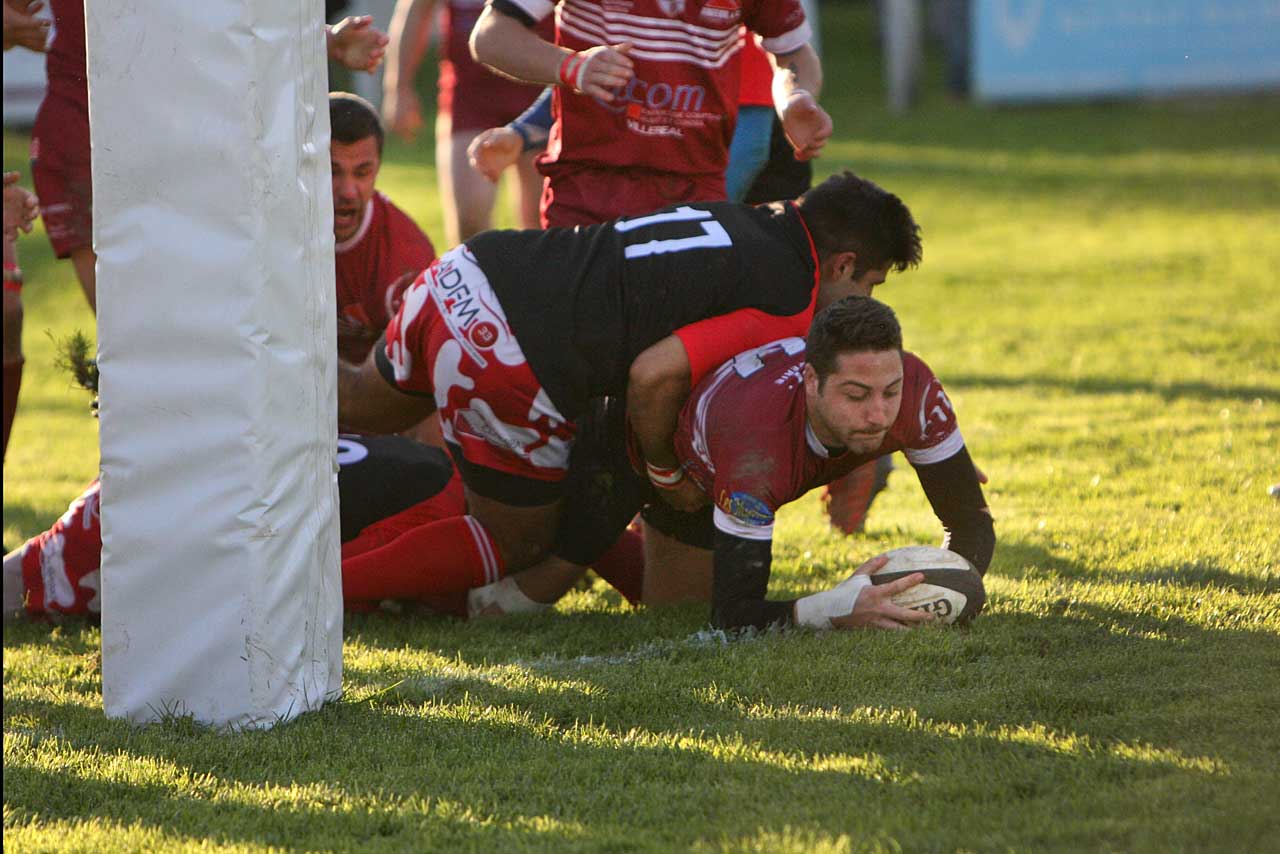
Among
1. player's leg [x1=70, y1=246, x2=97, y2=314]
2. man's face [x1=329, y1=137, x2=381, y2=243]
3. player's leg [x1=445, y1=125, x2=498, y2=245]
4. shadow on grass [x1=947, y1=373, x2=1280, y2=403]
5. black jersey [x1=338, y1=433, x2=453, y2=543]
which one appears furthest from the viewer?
player's leg [x1=445, y1=125, x2=498, y2=245]

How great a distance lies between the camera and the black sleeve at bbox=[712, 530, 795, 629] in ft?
12.0

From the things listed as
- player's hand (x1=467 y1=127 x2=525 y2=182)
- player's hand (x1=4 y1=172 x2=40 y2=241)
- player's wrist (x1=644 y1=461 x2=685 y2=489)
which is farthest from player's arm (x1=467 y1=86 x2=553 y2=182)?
player's hand (x1=4 y1=172 x2=40 y2=241)

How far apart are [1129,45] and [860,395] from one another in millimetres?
14565

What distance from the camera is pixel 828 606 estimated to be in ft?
12.1

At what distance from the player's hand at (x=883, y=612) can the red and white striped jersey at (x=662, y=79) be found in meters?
1.51

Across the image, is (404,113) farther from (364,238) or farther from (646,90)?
(646,90)

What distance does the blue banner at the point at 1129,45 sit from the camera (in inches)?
647

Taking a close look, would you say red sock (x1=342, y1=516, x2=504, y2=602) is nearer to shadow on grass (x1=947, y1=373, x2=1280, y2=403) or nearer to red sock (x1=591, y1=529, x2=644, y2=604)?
red sock (x1=591, y1=529, x2=644, y2=604)

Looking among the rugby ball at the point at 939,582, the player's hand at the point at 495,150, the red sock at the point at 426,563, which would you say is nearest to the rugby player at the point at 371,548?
the red sock at the point at 426,563

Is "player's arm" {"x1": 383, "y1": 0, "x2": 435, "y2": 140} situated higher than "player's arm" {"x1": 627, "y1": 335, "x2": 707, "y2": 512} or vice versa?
"player's arm" {"x1": 383, "y1": 0, "x2": 435, "y2": 140}

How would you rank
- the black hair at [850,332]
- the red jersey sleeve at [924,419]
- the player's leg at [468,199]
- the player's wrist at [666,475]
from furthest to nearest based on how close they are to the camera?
the player's leg at [468,199], the player's wrist at [666,475], the red jersey sleeve at [924,419], the black hair at [850,332]

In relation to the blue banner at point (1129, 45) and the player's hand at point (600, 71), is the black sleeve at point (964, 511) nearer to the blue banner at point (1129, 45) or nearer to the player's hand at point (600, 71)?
the player's hand at point (600, 71)

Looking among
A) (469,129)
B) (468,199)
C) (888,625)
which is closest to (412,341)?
(888,625)

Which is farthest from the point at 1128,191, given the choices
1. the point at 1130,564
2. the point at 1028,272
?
the point at 1130,564
